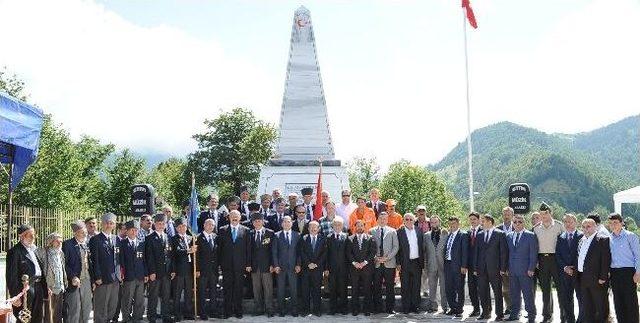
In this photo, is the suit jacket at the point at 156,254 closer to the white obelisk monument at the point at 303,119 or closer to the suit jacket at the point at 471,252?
the suit jacket at the point at 471,252

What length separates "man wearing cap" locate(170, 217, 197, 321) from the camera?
10070 millimetres

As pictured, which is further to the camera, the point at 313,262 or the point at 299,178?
the point at 299,178

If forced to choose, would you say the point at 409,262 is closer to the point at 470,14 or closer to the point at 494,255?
the point at 494,255

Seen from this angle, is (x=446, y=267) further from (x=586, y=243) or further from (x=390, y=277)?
(x=586, y=243)

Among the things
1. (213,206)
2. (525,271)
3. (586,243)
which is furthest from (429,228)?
(213,206)

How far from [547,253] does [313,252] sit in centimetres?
354

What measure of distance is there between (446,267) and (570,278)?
6.55ft

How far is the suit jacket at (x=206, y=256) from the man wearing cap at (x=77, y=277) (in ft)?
6.00

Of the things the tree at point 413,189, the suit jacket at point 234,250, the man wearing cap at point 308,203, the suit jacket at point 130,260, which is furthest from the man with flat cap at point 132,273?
the tree at point 413,189

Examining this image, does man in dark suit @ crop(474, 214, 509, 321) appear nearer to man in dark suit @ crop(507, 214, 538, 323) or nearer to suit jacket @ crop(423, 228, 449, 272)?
man in dark suit @ crop(507, 214, 538, 323)

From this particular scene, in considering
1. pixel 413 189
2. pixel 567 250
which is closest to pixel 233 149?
pixel 413 189

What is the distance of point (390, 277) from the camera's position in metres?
10.6

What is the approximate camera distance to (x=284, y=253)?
10.5 meters

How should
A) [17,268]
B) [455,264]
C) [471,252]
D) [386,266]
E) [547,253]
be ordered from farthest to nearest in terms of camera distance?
[386,266] → [455,264] → [471,252] → [547,253] → [17,268]
